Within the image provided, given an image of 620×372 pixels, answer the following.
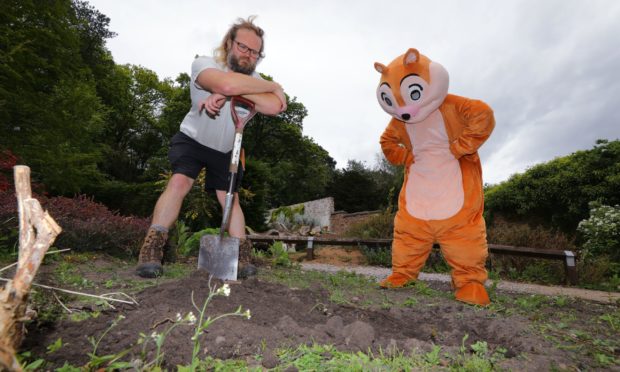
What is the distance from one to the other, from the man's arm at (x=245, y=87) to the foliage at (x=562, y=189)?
645 cm

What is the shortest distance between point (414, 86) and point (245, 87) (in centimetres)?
132

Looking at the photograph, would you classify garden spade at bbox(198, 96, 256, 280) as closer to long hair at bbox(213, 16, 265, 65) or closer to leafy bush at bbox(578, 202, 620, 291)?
long hair at bbox(213, 16, 265, 65)

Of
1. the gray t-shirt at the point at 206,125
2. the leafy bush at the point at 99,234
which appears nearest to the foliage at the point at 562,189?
the gray t-shirt at the point at 206,125

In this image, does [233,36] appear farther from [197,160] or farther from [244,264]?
[244,264]

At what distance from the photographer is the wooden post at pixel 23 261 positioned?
0.81 m

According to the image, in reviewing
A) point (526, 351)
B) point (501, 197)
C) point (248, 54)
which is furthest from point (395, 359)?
point (501, 197)

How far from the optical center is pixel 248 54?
2863 millimetres

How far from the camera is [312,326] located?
5.44 feet

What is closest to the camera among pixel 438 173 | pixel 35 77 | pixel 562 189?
pixel 438 173

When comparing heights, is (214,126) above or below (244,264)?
above

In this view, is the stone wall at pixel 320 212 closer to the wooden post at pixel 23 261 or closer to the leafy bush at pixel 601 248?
the leafy bush at pixel 601 248

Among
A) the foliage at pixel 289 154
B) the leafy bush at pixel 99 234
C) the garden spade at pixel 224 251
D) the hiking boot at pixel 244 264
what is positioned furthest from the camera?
the foliage at pixel 289 154

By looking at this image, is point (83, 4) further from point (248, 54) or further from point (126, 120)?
point (248, 54)

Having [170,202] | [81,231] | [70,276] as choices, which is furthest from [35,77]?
[70,276]
